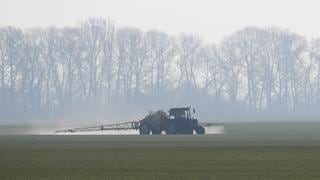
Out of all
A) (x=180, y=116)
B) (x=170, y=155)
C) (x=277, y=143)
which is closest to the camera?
(x=170, y=155)

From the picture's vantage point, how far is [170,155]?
1735 inches

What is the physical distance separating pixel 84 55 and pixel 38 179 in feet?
542

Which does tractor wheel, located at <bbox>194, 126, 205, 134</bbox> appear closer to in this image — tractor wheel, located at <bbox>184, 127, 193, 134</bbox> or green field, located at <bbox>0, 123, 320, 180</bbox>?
tractor wheel, located at <bbox>184, 127, 193, 134</bbox>

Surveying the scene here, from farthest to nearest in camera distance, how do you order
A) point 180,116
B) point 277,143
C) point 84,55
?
point 84,55 → point 180,116 → point 277,143

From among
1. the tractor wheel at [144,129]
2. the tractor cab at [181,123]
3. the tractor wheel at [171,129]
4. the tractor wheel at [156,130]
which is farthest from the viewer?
the tractor wheel at [156,130]

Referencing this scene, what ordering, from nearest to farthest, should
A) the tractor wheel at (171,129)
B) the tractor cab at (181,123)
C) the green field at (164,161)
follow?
the green field at (164,161), the tractor wheel at (171,129), the tractor cab at (181,123)

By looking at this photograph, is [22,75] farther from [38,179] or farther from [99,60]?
[38,179]

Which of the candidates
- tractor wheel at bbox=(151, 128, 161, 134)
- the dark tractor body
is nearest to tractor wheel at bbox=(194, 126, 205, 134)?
the dark tractor body

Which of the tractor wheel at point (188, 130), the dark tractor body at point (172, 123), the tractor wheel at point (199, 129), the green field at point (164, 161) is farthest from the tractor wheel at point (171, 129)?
the green field at point (164, 161)

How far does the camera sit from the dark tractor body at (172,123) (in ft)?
267

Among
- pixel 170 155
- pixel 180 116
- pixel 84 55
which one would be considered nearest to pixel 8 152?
pixel 170 155

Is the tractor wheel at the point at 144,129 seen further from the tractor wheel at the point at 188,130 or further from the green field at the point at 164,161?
the green field at the point at 164,161

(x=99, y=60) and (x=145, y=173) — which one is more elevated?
(x=99, y=60)

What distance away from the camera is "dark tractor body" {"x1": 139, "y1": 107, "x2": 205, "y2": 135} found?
8125 cm
